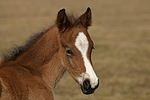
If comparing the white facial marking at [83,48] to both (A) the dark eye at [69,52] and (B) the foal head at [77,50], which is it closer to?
(B) the foal head at [77,50]

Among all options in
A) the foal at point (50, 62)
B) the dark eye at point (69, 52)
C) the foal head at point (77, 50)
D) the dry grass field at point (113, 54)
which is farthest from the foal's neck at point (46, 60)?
the dry grass field at point (113, 54)

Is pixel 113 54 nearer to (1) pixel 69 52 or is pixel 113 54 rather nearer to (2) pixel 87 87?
(1) pixel 69 52

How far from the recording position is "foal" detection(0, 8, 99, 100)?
20.7 feet

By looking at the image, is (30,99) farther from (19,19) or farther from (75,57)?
(19,19)

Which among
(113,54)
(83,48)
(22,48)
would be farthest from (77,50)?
(113,54)

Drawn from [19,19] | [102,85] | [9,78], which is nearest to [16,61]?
[9,78]

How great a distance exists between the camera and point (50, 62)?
7051 mm

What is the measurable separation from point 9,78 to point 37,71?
0.87m

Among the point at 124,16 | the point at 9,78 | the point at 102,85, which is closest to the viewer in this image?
the point at 9,78

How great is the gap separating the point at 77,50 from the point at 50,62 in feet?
2.34

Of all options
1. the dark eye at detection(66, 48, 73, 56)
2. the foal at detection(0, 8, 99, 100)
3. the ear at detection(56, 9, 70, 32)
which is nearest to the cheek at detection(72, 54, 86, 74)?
the foal at detection(0, 8, 99, 100)

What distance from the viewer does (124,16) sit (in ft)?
140

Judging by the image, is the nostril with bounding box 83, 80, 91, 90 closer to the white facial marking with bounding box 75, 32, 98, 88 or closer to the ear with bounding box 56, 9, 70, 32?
the white facial marking with bounding box 75, 32, 98, 88

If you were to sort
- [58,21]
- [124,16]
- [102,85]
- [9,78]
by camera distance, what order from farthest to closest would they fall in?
[124,16], [102,85], [58,21], [9,78]
